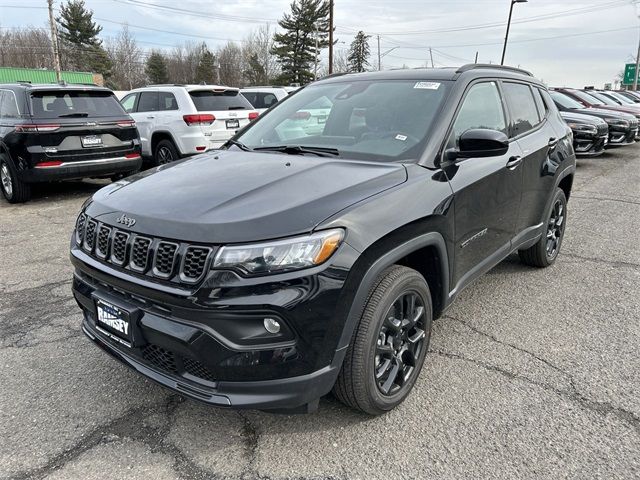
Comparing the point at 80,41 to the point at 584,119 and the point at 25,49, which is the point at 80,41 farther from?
the point at 584,119

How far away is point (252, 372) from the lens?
205cm

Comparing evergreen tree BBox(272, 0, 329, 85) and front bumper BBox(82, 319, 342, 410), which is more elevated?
evergreen tree BBox(272, 0, 329, 85)

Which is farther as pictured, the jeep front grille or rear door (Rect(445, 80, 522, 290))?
rear door (Rect(445, 80, 522, 290))

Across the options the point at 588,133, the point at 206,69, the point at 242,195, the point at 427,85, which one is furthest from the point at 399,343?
the point at 206,69

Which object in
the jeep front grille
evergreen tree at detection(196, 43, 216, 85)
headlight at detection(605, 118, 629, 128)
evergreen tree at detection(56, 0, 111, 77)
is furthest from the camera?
evergreen tree at detection(196, 43, 216, 85)

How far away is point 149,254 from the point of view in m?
2.18

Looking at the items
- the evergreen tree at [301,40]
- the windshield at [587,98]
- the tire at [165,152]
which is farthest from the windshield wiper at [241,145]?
the evergreen tree at [301,40]

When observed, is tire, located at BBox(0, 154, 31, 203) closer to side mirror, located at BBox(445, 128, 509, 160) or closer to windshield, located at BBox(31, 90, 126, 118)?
windshield, located at BBox(31, 90, 126, 118)

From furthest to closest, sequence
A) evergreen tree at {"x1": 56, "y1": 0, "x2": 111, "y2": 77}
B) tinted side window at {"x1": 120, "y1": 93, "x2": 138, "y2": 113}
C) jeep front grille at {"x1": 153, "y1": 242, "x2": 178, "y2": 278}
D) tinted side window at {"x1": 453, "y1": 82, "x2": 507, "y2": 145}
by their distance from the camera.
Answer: evergreen tree at {"x1": 56, "y1": 0, "x2": 111, "y2": 77}, tinted side window at {"x1": 120, "y1": 93, "x2": 138, "y2": 113}, tinted side window at {"x1": 453, "y1": 82, "x2": 507, "y2": 145}, jeep front grille at {"x1": 153, "y1": 242, "x2": 178, "y2": 278}

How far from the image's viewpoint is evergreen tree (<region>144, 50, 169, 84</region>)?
205 feet

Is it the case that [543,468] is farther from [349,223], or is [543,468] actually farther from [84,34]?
[84,34]

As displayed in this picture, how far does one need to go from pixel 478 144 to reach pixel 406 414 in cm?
156

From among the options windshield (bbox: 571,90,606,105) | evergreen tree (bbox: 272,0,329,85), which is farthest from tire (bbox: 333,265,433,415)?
evergreen tree (bbox: 272,0,329,85)

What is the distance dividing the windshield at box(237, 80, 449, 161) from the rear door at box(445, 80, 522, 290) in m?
0.22
